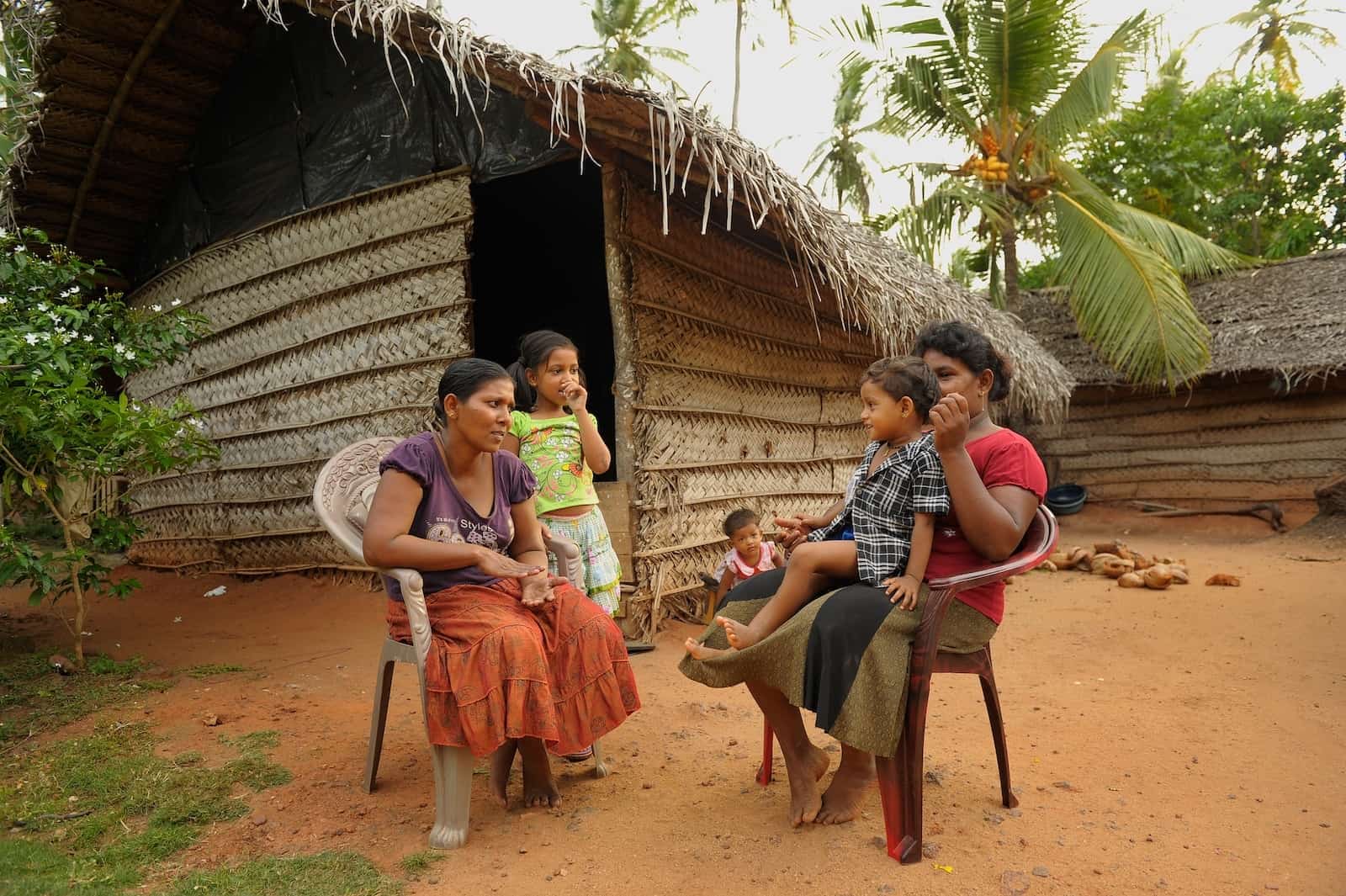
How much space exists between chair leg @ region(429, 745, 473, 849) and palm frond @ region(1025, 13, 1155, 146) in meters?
11.1

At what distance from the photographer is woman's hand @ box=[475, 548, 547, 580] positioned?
2.30 m

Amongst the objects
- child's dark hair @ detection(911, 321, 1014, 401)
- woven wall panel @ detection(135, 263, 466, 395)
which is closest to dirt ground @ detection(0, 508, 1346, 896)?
child's dark hair @ detection(911, 321, 1014, 401)

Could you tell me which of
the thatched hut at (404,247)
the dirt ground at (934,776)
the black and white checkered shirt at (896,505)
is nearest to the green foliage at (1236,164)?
the thatched hut at (404,247)

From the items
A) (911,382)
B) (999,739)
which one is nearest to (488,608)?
(911,382)

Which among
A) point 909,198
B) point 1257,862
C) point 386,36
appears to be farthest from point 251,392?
point 909,198

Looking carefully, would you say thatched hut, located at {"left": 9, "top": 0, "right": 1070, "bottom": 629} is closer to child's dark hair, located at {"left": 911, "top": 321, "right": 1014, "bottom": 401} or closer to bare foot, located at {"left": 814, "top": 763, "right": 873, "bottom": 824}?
child's dark hair, located at {"left": 911, "top": 321, "right": 1014, "bottom": 401}

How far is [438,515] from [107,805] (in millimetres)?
1337

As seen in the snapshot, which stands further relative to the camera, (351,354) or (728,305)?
(351,354)

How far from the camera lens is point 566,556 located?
2.77 metres

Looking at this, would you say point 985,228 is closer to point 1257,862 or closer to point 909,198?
point 909,198

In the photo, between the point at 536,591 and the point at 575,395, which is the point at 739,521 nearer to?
the point at 575,395

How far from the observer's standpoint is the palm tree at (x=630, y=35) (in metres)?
21.9

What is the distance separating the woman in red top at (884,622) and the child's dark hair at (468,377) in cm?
95

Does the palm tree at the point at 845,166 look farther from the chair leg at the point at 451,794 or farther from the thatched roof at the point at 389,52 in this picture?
the chair leg at the point at 451,794
